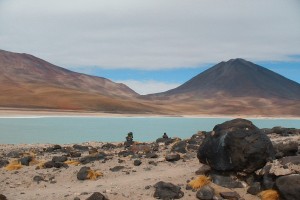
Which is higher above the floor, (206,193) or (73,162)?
(73,162)

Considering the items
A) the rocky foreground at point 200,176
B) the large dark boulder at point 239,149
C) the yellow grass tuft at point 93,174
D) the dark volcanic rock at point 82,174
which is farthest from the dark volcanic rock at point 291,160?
the dark volcanic rock at point 82,174

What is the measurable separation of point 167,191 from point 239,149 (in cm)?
176

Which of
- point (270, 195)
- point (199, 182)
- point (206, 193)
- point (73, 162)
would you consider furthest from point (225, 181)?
point (73, 162)

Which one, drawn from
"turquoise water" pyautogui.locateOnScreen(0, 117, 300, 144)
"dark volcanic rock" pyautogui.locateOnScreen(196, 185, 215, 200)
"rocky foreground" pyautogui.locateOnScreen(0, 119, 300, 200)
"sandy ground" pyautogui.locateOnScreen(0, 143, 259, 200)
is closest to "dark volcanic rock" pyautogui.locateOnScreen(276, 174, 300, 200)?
"rocky foreground" pyautogui.locateOnScreen(0, 119, 300, 200)

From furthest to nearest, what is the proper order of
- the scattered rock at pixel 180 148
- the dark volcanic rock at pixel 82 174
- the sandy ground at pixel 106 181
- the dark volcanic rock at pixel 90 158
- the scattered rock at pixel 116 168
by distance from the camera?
the scattered rock at pixel 180 148 → the dark volcanic rock at pixel 90 158 → the scattered rock at pixel 116 168 → the dark volcanic rock at pixel 82 174 → the sandy ground at pixel 106 181

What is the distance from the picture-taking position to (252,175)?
30.3ft

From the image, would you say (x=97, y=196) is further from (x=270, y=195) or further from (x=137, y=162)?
(x=137, y=162)

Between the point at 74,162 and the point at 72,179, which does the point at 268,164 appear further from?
the point at 74,162

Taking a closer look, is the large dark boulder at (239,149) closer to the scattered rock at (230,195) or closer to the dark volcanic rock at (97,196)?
the scattered rock at (230,195)

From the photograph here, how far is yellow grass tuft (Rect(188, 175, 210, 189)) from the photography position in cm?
905

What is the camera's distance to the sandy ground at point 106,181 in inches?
351

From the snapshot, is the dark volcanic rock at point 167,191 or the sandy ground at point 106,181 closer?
the dark volcanic rock at point 167,191

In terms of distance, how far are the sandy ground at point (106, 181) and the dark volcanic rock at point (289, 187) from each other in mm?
587

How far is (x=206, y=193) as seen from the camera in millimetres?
8453
